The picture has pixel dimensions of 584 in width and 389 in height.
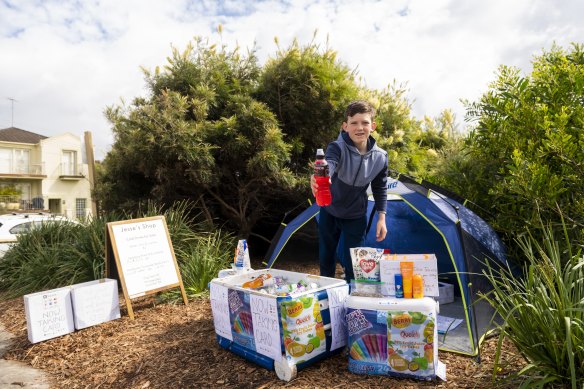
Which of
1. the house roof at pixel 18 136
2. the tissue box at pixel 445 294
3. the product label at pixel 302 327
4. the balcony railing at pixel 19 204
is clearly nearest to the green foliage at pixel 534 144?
the tissue box at pixel 445 294

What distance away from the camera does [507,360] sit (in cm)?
276

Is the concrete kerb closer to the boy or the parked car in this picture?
the boy

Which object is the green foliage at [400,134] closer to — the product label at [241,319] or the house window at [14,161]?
the product label at [241,319]

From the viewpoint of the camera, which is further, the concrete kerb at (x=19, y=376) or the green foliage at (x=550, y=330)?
the concrete kerb at (x=19, y=376)

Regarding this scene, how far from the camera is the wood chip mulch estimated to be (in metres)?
2.62

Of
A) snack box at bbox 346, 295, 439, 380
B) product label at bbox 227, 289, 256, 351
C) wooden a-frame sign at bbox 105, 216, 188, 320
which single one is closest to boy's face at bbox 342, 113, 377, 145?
snack box at bbox 346, 295, 439, 380

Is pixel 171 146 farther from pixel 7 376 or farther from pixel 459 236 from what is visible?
pixel 459 236

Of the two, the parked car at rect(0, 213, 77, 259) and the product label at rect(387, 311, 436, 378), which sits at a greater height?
the parked car at rect(0, 213, 77, 259)

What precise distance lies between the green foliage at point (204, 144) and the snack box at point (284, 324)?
281cm

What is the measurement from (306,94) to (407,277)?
394cm

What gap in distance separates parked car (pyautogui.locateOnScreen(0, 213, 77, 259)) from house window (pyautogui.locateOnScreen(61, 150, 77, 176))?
26.9m

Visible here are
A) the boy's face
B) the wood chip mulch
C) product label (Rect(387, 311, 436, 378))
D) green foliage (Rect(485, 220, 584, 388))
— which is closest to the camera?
→ green foliage (Rect(485, 220, 584, 388))

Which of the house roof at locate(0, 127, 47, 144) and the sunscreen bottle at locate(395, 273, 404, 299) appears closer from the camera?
the sunscreen bottle at locate(395, 273, 404, 299)

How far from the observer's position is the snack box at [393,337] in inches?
99.0
